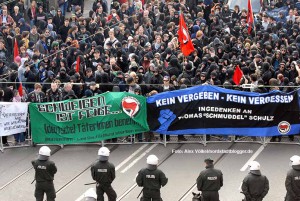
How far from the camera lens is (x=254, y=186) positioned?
1936 cm

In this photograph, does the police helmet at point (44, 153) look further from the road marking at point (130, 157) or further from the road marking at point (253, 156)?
the road marking at point (253, 156)

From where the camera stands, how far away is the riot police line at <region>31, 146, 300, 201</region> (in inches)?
762

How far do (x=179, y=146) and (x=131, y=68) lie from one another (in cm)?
330

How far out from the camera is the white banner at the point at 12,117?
23.9m

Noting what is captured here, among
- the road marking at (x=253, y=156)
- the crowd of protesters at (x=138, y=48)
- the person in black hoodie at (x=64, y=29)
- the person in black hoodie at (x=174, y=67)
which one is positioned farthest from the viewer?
the person in black hoodie at (x=64, y=29)

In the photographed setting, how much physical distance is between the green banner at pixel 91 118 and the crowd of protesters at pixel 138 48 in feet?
1.68

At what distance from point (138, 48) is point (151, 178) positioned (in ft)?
31.1

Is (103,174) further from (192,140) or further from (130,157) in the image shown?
(192,140)

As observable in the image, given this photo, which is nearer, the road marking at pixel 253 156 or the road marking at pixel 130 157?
the road marking at pixel 253 156

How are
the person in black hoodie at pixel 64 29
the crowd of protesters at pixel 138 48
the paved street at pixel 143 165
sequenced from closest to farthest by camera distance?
the paved street at pixel 143 165 < the crowd of protesters at pixel 138 48 < the person in black hoodie at pixel 64 29

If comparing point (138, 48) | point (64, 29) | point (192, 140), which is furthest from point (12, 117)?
point (64, 29)

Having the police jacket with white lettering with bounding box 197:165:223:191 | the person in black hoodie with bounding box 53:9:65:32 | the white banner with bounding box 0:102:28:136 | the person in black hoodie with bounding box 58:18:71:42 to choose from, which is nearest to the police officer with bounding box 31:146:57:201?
the police jacket with white lettering with bounding box 197:165:223:191

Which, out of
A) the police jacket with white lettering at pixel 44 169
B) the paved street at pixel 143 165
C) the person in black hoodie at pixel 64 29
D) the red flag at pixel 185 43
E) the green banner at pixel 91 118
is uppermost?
the person in black hoodie at pixel 64 29

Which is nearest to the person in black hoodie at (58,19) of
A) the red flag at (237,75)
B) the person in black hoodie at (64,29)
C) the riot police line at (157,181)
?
the person in black hoodie at (64,29)
